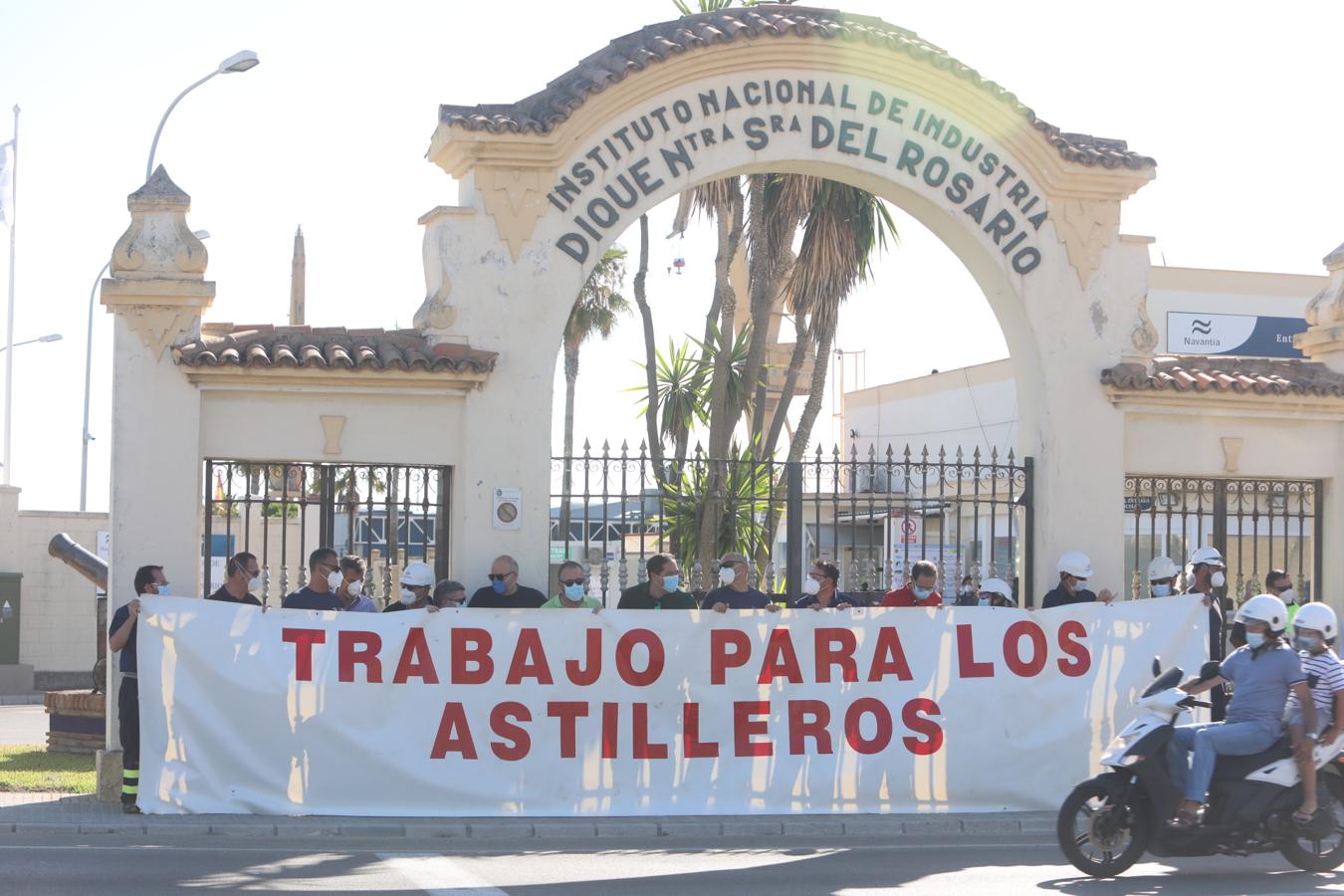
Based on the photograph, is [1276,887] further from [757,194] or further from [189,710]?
[757,194]

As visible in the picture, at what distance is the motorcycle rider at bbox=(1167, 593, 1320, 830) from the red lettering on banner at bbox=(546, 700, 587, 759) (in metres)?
4.16

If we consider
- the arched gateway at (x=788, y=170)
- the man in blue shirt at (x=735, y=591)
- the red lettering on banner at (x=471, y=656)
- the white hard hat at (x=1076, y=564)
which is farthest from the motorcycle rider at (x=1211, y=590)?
the red lettering on banner at (x=471, y=656)

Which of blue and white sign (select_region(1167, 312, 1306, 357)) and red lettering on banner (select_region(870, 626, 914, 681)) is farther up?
blue and white sign (select_region(1167, 312, 1306, 357))

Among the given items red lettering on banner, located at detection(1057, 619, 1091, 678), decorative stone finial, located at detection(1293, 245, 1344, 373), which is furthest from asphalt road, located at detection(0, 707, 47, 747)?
decorative stone finial, located at detection(1293, 245, 1344, 373)

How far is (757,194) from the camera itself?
23.7 metres

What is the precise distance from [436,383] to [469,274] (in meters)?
0.97

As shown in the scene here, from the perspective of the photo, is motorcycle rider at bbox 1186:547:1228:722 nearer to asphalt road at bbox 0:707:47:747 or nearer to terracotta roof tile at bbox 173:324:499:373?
terracotta roof tile at bbox 173:324:499:373

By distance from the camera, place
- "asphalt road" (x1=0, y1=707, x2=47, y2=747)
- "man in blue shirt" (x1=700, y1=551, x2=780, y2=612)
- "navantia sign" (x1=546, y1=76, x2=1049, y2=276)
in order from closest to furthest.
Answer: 1. "man in blue shirt" (x1=700, y1=551, x2=780, y2=612)
2. "navantia sign" (x1=546, y1=76, x2=1049, y2=276)
3. "asphalt road" (x1=0, y1=707, x2=47, y2=747)

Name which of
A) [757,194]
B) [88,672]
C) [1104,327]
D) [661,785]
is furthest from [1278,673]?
[88,672]

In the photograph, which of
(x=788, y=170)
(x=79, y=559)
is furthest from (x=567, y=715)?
(x=79, y=559)

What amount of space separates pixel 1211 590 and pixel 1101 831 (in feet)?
14.6

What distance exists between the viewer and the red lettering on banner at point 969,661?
1248cm

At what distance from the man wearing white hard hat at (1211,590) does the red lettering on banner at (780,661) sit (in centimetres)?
326

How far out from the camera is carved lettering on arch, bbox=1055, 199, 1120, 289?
15.4 m
